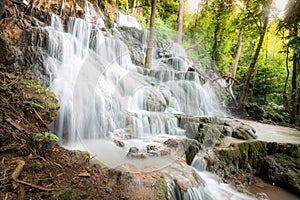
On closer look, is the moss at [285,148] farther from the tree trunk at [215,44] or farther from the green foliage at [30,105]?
the tree trunk at [215,44]

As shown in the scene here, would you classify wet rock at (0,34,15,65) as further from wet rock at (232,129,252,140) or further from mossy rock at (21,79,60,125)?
wet rock at (232,129,252,140)

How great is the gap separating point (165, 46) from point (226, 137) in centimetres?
859

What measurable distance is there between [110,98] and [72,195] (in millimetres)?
4015

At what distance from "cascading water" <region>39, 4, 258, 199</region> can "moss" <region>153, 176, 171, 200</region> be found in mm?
238

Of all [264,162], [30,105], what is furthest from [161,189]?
[264,162]

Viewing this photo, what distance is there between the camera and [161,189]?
98.1 inches

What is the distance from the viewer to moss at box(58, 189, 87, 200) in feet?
5.75

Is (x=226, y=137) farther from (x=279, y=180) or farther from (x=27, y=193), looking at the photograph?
(x=27, y=193)

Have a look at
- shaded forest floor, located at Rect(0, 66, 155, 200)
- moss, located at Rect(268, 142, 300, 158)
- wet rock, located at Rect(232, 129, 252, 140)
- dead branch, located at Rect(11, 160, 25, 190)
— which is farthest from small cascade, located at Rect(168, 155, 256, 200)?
moss, located at Rect(268, 142, 300, 158)

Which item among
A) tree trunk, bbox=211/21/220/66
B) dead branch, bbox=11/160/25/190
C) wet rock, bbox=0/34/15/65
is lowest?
dead branch, bbox=11/160/25/190

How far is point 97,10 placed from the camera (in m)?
11.4

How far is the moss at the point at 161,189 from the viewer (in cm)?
240

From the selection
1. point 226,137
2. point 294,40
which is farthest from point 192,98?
point 294,40

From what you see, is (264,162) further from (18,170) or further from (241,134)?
(18,170)
